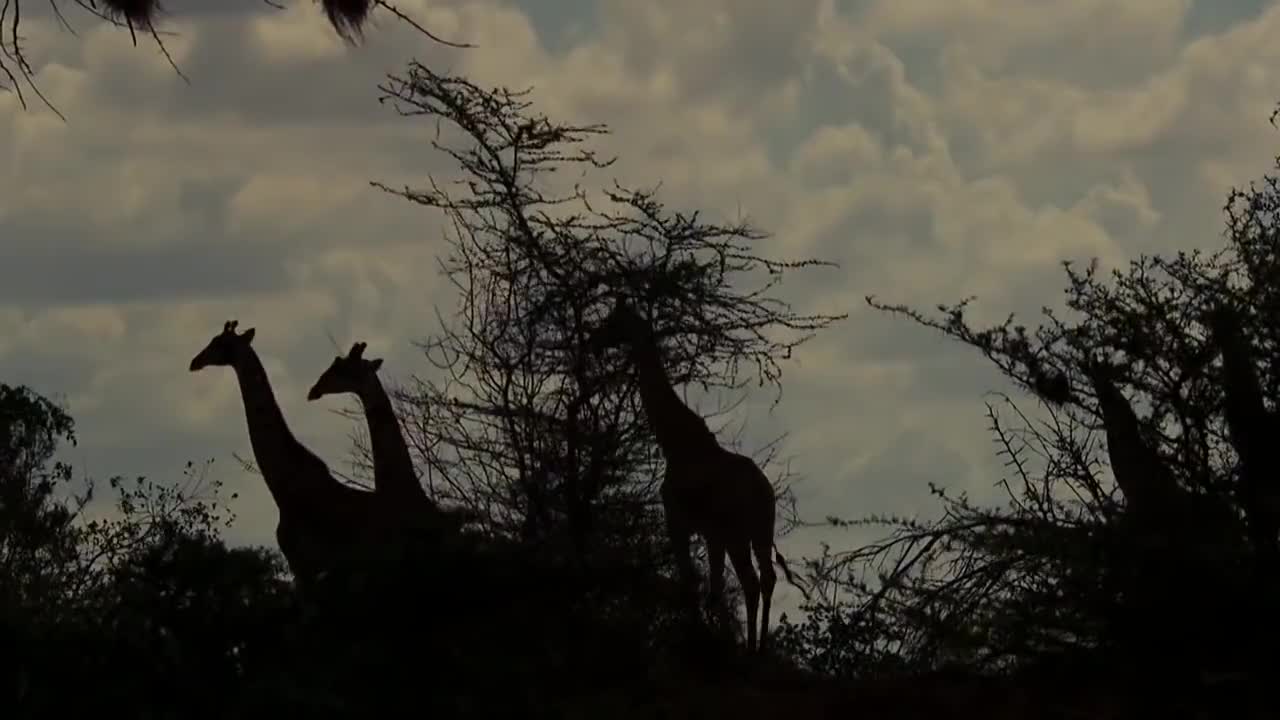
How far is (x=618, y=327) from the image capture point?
14.7m

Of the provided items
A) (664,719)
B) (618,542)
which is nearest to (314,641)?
(664,719)

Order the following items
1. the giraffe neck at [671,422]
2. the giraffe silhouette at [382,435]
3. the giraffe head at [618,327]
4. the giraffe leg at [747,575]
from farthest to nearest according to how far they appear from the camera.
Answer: the giraffe head at [618,327] → the giraffe neck at [671,422] → the giraffe leg at [747,575] → the giraffe silhouette at [382,435]

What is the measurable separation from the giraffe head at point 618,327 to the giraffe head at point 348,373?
2.23 metres

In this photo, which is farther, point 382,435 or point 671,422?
point 671,422

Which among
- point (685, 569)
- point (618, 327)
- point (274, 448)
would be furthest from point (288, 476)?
point (618, 327)

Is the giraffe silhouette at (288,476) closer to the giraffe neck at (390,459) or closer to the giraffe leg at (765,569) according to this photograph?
the giraffe neck at (390,459)

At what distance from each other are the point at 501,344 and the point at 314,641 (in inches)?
297

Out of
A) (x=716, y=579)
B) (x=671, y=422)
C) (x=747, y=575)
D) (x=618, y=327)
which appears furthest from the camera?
(x=618, y=327)

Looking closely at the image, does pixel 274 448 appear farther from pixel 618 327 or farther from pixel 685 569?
pixel 618 327

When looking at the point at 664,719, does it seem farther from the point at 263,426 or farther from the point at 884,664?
the point at 263,426

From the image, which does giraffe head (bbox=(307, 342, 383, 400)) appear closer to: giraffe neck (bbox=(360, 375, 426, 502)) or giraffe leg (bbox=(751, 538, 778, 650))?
giraffe neck (bbox=(360, 375, 426, 502))

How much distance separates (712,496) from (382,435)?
2.17 metres

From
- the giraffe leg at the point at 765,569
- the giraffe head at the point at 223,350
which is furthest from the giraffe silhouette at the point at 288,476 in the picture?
the giraffe leg at the point at 765,569

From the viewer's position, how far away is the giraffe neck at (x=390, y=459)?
39.4ft
